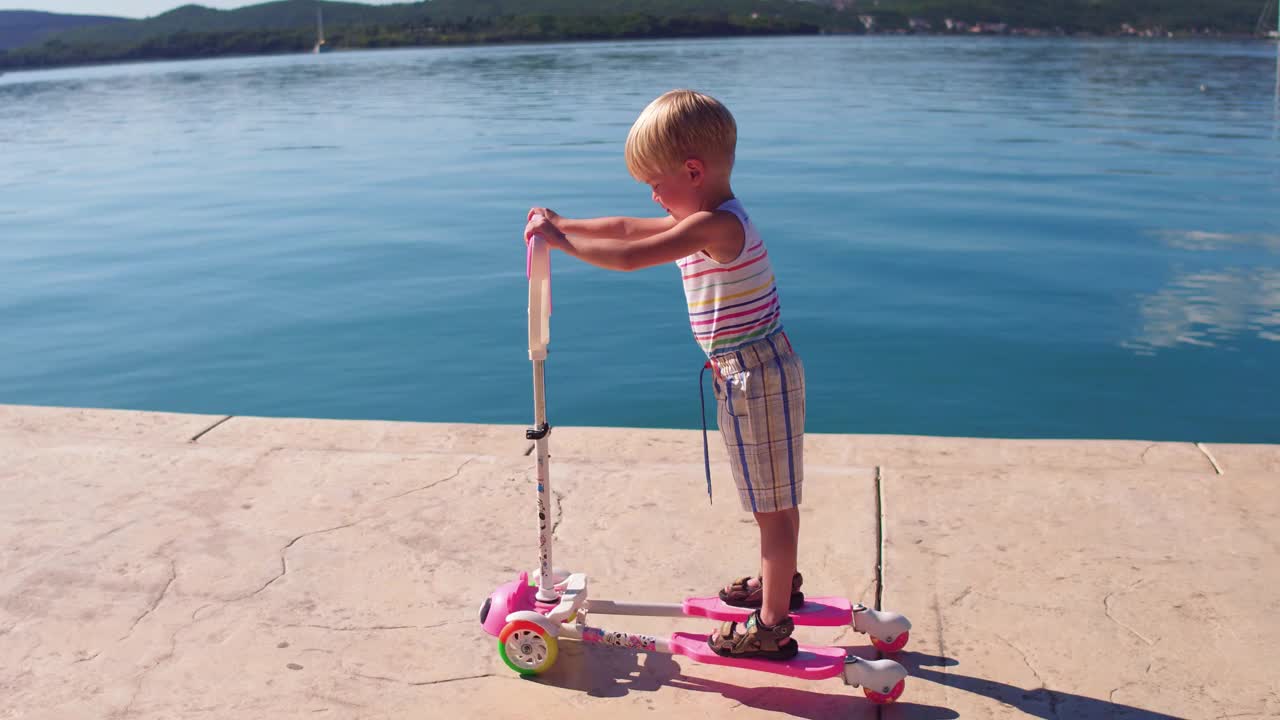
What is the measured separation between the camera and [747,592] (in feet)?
9.59

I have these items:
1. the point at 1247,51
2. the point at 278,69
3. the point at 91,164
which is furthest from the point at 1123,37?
the point at 91,164

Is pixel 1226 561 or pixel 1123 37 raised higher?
pixel 1123 37

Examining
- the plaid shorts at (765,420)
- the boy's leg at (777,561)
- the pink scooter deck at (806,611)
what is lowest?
the pink scooter deck at (806,611)

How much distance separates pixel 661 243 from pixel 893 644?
1.18 meters

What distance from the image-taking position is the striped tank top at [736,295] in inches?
104

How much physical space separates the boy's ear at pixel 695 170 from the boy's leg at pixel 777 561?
815mm

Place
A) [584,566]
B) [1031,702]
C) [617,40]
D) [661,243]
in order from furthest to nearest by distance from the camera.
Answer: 1. [617,40]
2. [584,566]
3. [1031,702]
4. [661,243]

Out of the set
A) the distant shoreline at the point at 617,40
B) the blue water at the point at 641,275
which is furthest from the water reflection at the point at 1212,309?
the distant shoreline at the point at 617,40

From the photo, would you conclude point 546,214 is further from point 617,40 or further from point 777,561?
point 617,40

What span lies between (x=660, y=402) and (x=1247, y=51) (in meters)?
53.9

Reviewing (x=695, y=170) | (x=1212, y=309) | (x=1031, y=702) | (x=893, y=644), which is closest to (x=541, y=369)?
(x=695, y=170)

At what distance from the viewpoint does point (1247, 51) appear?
51.1 m

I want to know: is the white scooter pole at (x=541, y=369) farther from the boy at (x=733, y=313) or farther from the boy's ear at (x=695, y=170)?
the boy's ear at (x=695, y=170)

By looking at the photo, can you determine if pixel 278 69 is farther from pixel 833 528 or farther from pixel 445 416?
pixel 833 528
